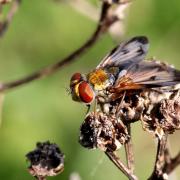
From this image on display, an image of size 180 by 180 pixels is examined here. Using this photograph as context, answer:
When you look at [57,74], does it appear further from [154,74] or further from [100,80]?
[154,74]

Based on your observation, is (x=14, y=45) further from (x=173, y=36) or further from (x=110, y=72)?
(x=110, y=72)

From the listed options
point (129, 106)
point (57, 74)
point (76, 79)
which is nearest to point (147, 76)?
point (129, 106)

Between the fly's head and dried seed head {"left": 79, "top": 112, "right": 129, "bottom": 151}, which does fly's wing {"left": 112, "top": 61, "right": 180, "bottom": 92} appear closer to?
the fly's head

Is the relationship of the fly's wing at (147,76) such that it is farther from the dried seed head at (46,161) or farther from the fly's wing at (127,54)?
the dried seed head at (46,161)

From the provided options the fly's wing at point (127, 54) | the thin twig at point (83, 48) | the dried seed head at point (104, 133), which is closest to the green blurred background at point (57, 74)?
the thin twig at point (83, 48)

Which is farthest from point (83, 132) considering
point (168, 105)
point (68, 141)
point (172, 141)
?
point (172, 141)

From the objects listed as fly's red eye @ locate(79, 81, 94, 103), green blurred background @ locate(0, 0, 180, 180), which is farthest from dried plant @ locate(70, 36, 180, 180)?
green blurred background @ locate(0, 0, 180, 180)
